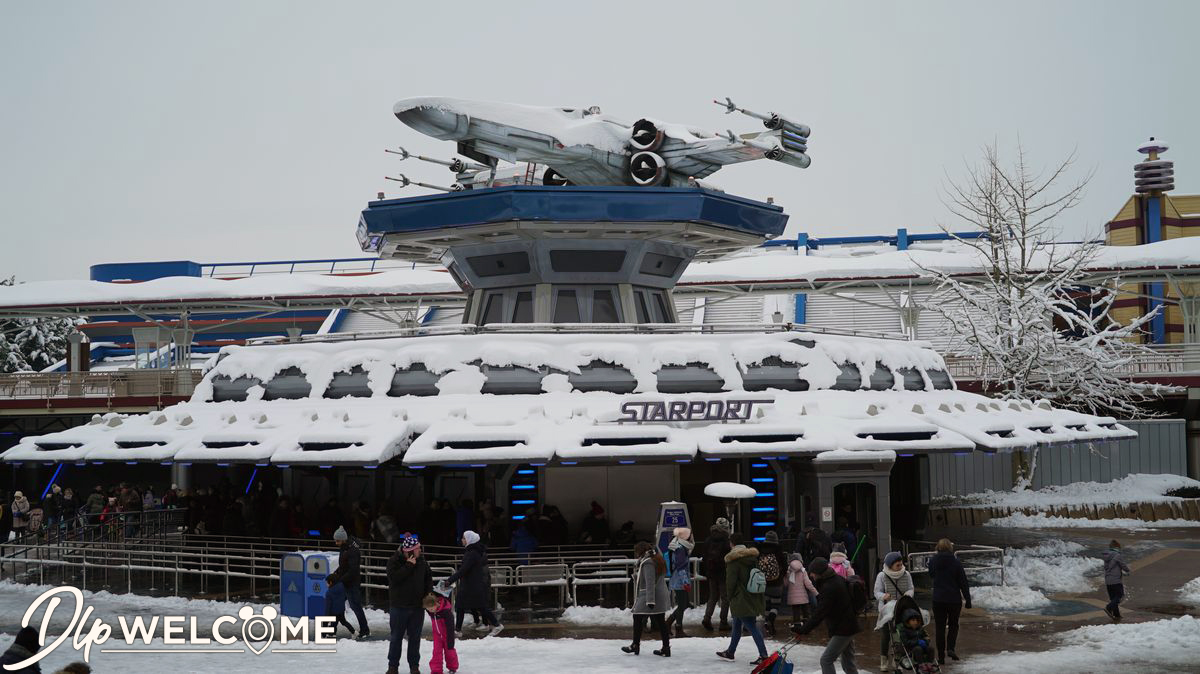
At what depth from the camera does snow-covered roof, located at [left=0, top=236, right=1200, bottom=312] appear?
50375 millimetres

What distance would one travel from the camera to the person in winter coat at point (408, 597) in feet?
53.8

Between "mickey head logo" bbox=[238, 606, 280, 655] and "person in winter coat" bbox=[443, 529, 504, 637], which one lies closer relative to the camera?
"mickey head logo" bbox=[238, 606, 280, 655]

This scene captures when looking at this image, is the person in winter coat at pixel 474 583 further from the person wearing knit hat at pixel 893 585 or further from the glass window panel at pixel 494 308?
the glass window panel at pixel 494 308

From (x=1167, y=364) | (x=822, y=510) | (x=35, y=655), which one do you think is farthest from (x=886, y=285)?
(x=35, y=655)

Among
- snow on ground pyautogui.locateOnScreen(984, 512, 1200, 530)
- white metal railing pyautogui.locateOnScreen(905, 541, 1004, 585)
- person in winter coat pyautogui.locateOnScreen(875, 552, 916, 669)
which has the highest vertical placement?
person in winter coat pyautogui.locateOnScreen(875, 552, 916, 669)

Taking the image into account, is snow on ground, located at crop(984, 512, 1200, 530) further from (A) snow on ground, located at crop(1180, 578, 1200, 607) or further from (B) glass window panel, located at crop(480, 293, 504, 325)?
(B) glass window panel, located at crop(480, 293, 504, 325)

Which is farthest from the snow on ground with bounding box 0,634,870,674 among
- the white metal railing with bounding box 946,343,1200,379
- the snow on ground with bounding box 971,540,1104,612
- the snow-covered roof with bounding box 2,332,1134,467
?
the white metal railing with bounding box 946,343,1200,379

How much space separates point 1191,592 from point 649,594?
1248 centimetres

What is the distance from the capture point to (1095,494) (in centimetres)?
4072

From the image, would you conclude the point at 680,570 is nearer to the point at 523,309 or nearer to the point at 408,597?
the point at 408,597

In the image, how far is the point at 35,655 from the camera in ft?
40.6

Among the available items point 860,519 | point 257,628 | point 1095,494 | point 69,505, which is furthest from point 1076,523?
point 69,505

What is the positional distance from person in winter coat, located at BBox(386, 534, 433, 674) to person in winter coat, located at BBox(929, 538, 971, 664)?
7299mm

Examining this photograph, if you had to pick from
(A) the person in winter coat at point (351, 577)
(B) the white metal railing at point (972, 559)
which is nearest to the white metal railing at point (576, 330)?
(B) the white metal railing at point (972, 559)
